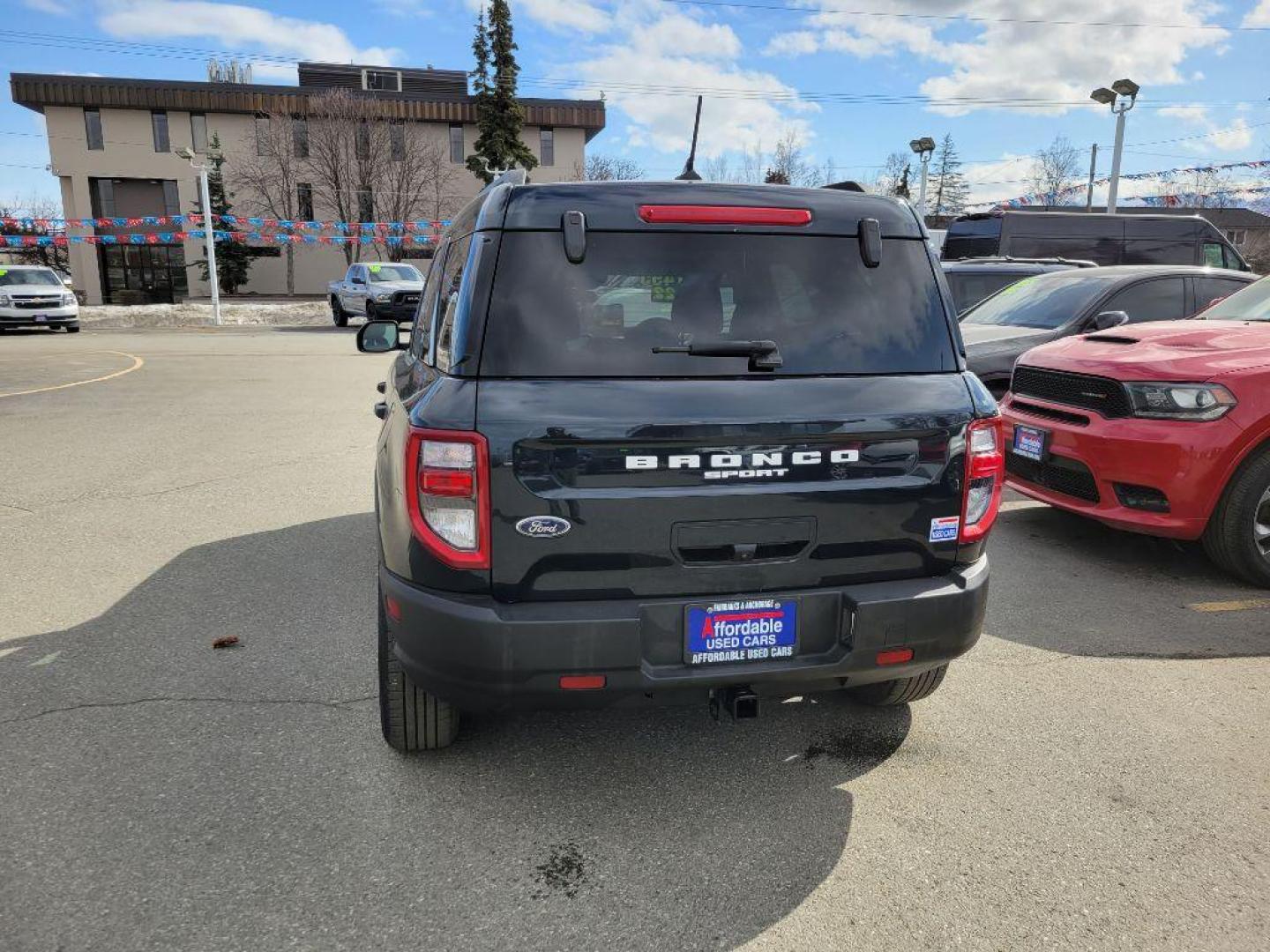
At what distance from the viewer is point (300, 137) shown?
153 ft

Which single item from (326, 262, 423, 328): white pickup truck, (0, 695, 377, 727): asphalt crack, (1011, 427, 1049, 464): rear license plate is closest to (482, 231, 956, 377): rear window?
(0, 695, 377, 727): asphalt crack

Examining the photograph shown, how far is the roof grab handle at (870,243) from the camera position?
277 centimetres

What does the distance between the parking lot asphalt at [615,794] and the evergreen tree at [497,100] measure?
44.2 metres

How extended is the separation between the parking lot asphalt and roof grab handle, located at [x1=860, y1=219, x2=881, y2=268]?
1.73m

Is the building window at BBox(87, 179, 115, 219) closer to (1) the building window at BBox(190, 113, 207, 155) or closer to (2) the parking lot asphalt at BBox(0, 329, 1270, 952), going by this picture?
(1) the building window at BBox(190, 113, 207, 155)

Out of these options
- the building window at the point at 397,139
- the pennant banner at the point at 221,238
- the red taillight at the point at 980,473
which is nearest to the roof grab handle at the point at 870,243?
the red taillight at the point at 980,473

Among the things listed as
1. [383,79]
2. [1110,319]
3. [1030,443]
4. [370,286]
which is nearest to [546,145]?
[383,79]

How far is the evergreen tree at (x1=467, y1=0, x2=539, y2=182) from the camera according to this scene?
45.5 meters

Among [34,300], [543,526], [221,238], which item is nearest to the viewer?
[543,526]

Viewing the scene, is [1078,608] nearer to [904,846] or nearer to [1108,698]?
[1108,698]

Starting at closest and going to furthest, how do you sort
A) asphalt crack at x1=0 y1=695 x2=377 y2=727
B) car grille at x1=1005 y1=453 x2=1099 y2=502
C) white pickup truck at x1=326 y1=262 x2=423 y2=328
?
asphalt crack at x1=0 y1=695 x2=377 y2=727 < car grille at x1=1005 y1=453 x2=1099 y2=502 < white pickup truck at x1=326 y1=262 x2=423 y2=328

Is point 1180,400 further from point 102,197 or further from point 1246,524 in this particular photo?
point 102,197

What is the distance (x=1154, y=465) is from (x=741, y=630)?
3.53 metres

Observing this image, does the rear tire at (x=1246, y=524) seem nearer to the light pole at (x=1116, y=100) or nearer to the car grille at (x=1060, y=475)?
the car grille at (x=1060, y=475)
